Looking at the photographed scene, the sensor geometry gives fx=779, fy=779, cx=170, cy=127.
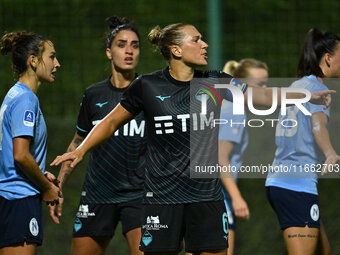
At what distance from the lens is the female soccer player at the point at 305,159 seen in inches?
221

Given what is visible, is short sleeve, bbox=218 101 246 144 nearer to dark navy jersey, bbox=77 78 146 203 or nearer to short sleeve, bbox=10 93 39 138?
dark navy jersey, bbox=77 78 146 203

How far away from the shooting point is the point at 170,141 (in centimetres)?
514

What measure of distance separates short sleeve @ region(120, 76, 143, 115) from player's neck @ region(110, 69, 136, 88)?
859 millimetres

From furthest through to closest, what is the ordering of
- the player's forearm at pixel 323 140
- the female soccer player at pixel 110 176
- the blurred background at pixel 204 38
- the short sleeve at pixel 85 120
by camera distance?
the blurred background at pixel 204 38
the short sleeve at pixel 85 120
the female soccer player at pixel 110 176
the player's forearm at pixel 323 140

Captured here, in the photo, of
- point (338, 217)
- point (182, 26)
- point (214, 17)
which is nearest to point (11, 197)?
point (182, 26)

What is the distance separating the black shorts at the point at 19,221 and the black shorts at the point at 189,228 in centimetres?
76

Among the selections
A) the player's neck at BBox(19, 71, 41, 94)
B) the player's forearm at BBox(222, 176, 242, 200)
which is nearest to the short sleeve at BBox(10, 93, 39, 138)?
the player's neck at BBox(19, 71, 41, 94)

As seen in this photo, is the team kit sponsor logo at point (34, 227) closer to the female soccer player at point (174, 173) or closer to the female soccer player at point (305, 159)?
the female soccer player at point (174, 173)

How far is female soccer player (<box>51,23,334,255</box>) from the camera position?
5102 millimetres

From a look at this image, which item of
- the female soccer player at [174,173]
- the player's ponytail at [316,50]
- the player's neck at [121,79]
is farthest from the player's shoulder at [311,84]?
the player's neck at [121,79]

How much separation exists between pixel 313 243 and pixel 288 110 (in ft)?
3.29

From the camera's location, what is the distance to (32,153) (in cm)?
525

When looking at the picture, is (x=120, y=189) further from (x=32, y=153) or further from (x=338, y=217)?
(x=338, y=217)

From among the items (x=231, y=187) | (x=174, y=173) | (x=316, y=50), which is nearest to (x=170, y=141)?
(x=174, y=173)
